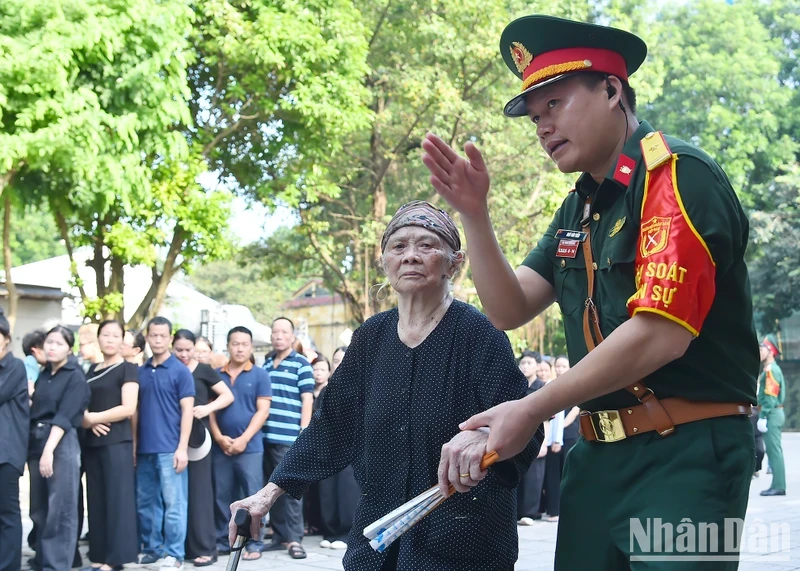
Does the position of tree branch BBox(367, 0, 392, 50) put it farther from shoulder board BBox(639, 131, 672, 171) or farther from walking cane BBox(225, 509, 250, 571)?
shoulder board BBox(639, 131, 672, 171)

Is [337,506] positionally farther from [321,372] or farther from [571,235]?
[571,235]

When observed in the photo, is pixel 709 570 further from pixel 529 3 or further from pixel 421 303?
pixel 529 3

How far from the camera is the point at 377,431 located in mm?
3168

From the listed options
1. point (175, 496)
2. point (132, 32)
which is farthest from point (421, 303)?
point (132, 32)

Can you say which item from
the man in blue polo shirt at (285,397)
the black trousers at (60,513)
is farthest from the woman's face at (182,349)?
the black trousers at (60,513)

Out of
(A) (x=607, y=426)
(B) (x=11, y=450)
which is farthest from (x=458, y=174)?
(B) (x=11, y=450)

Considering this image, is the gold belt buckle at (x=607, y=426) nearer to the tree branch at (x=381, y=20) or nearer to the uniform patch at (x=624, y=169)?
the uniform patch at (x=624, y=169)

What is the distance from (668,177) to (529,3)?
57.6ft

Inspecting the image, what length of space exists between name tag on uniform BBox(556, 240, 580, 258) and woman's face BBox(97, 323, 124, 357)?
593 cm

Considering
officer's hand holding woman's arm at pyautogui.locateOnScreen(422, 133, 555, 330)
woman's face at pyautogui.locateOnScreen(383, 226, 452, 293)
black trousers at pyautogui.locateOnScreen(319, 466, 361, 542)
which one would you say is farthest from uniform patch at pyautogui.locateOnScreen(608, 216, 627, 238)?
black trousers at pyautogui.locateOnScreen(319, 466, 361, 542)

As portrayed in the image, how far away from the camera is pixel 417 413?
10.2 feet

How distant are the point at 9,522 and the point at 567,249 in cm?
600

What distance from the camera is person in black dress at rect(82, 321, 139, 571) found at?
772cm

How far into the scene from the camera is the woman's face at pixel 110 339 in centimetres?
785
